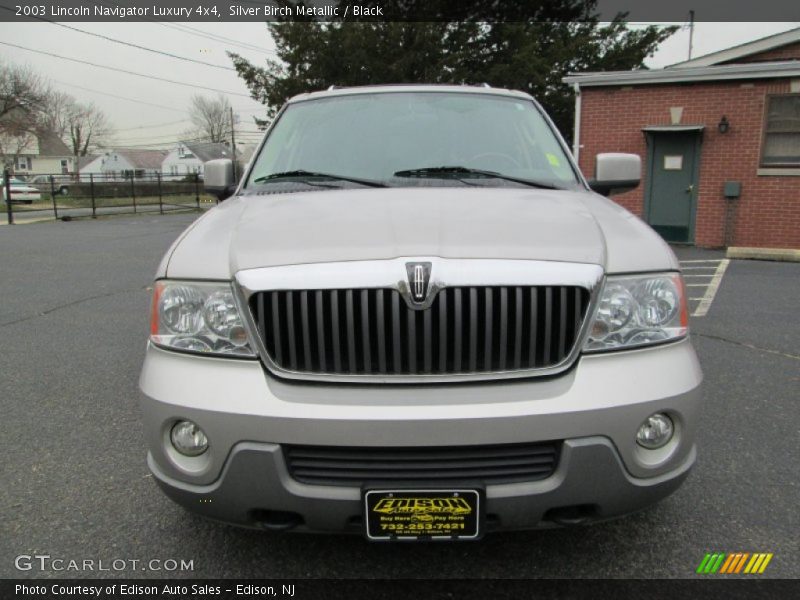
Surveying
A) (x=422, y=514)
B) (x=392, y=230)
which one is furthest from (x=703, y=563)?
(x=392, y=230)

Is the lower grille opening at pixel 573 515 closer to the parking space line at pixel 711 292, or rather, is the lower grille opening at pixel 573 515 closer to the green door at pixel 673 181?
the parking space line at pixel 711 292

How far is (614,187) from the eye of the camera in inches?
137

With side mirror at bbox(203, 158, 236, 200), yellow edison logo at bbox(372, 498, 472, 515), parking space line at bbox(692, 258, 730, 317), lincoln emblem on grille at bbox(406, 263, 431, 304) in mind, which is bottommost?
parking space line at bbox(692, 258, 730, 317)

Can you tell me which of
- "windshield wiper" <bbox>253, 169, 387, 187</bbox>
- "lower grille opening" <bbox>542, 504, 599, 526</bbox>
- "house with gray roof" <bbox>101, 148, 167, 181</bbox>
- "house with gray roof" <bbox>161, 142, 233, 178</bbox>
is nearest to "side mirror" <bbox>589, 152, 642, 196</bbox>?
"windshield wiper" <bbox>253, 169, 387, 187</bbox>

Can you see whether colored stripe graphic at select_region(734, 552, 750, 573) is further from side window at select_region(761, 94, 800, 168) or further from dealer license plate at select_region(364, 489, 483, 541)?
side window at select_region(761, 94, 800, 168)

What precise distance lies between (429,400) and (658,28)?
72.2 ft

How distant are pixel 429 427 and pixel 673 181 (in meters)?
11.7

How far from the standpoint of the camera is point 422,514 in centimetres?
190

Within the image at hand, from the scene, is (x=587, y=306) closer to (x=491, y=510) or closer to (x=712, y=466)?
(x=491, y=510)

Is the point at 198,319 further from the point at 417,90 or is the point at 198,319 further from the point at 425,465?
the point at 417,90

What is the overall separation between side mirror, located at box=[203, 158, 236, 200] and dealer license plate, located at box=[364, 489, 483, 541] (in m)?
2.21

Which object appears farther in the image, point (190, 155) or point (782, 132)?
point (190, 155)

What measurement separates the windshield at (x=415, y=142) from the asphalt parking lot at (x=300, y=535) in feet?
4.94

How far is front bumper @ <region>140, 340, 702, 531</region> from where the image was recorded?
1.83m
